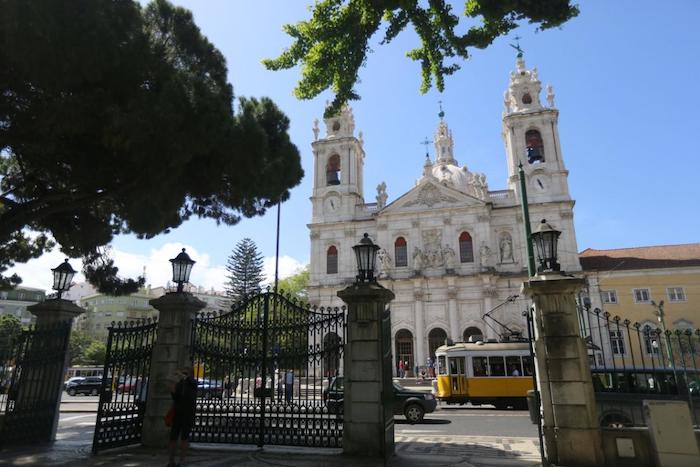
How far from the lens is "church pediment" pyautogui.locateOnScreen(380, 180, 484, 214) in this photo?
39.1 metres

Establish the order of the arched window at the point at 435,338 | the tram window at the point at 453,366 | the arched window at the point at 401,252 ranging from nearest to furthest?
1. the tram window at the point at 453,366
2. the arched window at the point at 435,338
3. the arched window at the point at 401,252

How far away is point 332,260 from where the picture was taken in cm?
4062

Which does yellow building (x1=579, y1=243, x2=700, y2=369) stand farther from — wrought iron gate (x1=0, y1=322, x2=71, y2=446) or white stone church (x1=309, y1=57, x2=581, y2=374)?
wrought iron gate (x1=0, y1=322, x2=71, y2=446)

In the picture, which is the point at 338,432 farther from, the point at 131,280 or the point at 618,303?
the point at 618,303

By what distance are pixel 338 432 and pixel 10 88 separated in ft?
28.8

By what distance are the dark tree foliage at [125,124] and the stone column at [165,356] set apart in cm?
199

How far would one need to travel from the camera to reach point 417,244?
1534 inches

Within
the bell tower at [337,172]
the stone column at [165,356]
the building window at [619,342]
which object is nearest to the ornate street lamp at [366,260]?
the stone column at [165,356]

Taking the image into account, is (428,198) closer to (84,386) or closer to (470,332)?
(470,332)

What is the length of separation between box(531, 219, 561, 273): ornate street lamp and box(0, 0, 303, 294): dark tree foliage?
230 inches

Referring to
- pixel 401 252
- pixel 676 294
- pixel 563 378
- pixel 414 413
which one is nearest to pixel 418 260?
pixel 401 252

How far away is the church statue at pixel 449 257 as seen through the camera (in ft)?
123

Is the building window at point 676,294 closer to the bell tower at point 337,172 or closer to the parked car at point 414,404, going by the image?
the bell tower at point 337,172

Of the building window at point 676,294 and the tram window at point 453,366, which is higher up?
the building window at point 676,294
